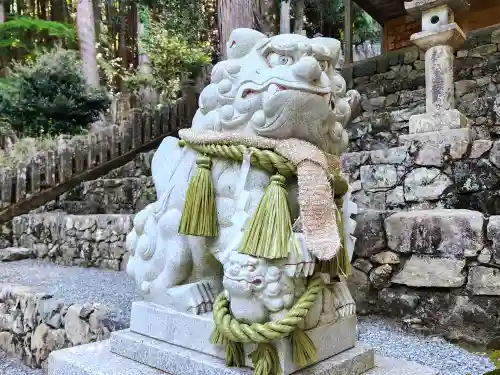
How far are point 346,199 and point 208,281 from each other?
63 cm

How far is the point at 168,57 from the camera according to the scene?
36.0ft

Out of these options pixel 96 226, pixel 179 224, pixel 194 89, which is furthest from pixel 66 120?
pixel 179 224

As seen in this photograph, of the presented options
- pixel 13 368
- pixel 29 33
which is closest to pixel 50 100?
pixel 29 33

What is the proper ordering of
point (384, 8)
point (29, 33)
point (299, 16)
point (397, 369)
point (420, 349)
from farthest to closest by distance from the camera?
point (29, 33)
point (299, 16)
point (384, 8)
point (420, 349)
point (397, 369)

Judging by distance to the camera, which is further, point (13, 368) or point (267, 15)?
point (267, 15)

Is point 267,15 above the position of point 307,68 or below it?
above

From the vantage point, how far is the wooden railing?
6703mm

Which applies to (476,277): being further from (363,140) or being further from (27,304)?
(363,140)

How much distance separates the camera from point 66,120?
8.95 meters

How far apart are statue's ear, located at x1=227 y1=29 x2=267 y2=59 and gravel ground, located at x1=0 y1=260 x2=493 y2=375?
5.93 feet

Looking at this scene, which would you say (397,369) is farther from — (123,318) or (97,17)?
(97,17)

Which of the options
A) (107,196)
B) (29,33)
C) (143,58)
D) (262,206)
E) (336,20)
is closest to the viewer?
(262,206)

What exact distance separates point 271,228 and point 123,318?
72.8 inches

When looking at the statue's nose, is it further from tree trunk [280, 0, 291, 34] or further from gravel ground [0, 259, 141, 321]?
tree trunk [280, 0, 291, 34]
